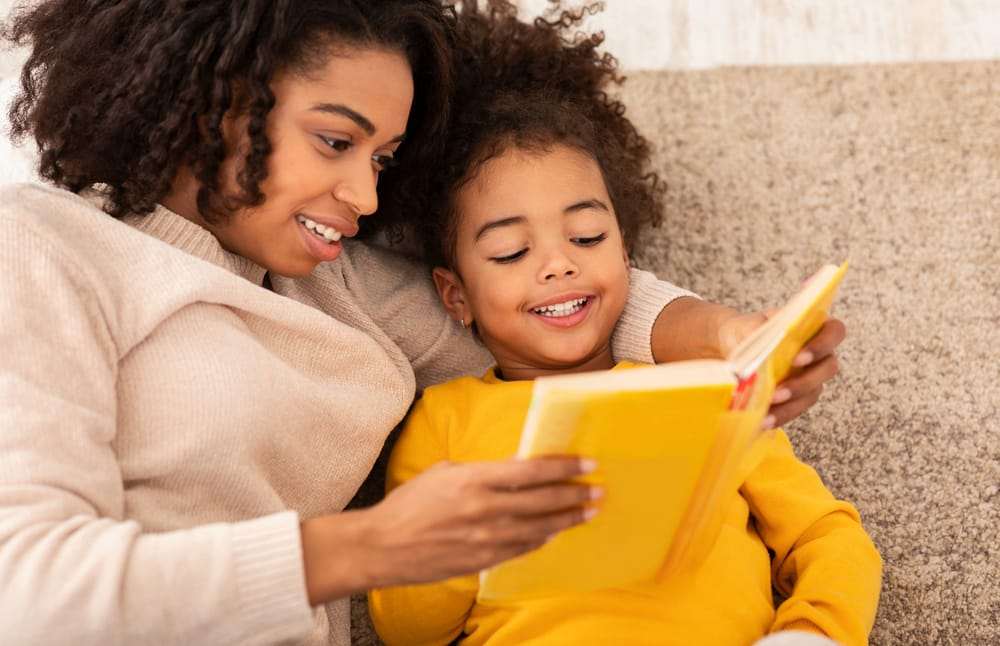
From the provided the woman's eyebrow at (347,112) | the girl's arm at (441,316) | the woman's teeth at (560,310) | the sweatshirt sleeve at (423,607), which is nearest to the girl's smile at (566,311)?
the woman's teeth at (560,310)

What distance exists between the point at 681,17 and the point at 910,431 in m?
0.97

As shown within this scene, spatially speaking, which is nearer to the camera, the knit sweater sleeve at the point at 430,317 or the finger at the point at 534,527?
the finger at the point at 534,527

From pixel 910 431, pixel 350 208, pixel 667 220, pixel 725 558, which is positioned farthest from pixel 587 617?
pixel 667 220

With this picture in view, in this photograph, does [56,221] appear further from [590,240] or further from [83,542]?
[590,240]

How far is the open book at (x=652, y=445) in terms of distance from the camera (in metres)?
0.75

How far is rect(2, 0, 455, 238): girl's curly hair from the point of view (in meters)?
1.04

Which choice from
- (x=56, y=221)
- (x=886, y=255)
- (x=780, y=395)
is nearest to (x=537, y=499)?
(x=780, y=395)

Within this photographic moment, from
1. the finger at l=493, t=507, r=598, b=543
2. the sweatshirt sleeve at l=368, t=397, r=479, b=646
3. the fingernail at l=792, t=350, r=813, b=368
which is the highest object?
the fingernail at l=792, t=350, r=813, b=368

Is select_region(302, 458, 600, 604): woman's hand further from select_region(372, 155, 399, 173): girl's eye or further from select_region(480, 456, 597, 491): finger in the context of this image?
select_region(372, 155, 399, 173): girl's eye

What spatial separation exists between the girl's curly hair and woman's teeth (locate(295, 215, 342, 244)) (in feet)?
0.23

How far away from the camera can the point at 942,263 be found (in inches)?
60.8

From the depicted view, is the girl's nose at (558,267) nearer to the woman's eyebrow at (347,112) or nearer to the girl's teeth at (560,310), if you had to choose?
the girl's teeth at (560,310)

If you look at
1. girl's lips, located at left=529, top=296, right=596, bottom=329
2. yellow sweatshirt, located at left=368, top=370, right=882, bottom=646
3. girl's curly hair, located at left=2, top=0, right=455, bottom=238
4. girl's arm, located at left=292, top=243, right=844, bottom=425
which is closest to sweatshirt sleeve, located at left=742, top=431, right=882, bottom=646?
yellow sweatshirt, located at left=368, top=370, right=882, bottom=646

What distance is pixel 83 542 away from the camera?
0.80 metres
